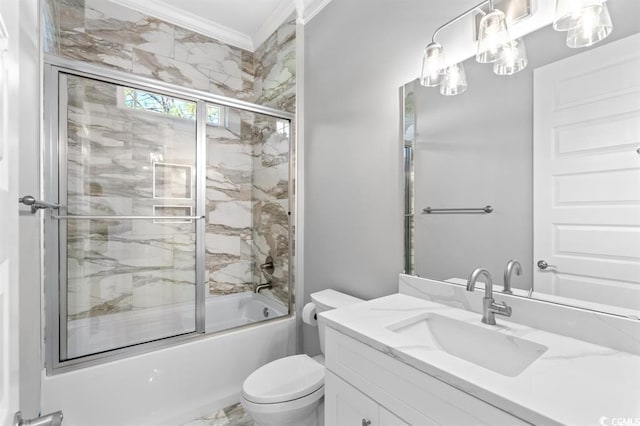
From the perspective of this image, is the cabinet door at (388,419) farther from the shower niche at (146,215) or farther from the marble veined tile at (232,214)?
the marble veined tile at (232,214)

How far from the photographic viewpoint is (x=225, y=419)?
176 cm

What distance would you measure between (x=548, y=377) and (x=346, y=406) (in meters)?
0.62

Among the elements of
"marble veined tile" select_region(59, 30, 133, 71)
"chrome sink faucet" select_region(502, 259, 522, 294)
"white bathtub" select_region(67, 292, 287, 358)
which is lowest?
"white bathtub" select_region(67, 292, 287, 358)

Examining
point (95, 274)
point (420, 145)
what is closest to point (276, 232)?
point (95, 274)

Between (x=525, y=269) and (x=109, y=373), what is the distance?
6.59 ft

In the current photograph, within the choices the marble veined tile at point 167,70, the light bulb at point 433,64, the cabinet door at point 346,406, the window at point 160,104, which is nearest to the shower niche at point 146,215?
the window at point 160,104

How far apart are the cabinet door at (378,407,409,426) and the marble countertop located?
0.18m

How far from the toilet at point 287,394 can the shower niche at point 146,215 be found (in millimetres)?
633

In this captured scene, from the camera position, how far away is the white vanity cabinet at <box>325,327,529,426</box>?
0.72 m

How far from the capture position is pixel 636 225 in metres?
0.84

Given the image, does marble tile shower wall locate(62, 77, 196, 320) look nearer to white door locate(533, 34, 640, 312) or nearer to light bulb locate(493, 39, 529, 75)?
light bulb locate(493, 39, 529, 75)

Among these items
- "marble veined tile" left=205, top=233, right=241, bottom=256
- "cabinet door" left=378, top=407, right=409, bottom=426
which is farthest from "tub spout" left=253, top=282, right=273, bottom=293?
"cabinet door" left=378, top=407, right=409, bottom=426

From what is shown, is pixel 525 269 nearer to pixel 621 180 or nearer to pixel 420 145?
pixel 621 180

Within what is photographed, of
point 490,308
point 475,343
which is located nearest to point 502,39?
point 490,308
